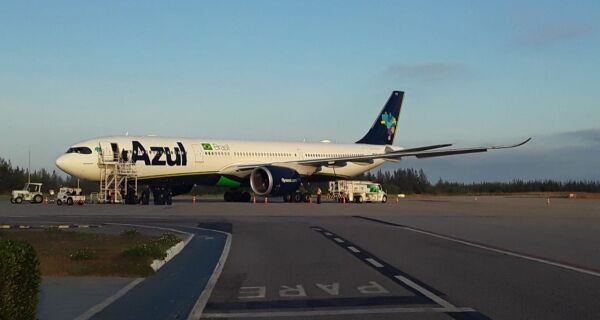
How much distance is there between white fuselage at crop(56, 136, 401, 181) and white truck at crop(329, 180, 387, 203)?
3.64 feet

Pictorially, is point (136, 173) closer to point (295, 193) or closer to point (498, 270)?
point (295, 193)

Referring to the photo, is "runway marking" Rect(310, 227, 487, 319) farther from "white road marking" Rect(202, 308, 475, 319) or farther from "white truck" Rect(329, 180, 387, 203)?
"white truck" Rect(329, 180, 387, 203)

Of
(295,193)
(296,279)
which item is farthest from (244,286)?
(295,193)

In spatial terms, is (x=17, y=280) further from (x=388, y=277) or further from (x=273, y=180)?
(x=273, y=180)

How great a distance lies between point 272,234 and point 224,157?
26480 millimetres

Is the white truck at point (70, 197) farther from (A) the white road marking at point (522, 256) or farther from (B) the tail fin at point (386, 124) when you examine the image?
(A) the white road marking at point (522, 256)

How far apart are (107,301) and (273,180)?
122ft

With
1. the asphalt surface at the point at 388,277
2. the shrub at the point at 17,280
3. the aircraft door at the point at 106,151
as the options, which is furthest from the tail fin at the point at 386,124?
the shrub at the point at 17,280

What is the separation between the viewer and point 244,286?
38.9 feet

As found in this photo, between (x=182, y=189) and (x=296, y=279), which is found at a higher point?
(x=182, y=189)

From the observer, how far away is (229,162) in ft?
163

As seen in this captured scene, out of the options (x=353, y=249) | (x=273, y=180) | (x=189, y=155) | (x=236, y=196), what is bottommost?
(x=353, y=249)

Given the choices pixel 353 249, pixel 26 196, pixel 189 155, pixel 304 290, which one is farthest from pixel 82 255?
pixel 26 196

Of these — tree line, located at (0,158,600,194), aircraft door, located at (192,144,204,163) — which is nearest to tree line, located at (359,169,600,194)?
tree line, located at (0,158,600,194)
